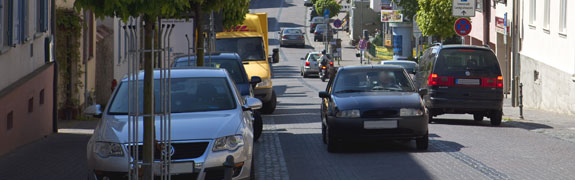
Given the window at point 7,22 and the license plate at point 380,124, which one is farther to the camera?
the window at point 7,22

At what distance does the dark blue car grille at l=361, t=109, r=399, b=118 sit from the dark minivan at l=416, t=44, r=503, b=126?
6164mm

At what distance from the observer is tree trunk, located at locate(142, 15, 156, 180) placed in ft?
29.0

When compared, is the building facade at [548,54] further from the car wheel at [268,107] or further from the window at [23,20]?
the window at [23,20]

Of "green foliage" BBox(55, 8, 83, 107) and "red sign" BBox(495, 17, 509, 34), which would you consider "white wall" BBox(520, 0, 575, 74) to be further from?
"green foliage" BBox(55, 8, 83, 107)

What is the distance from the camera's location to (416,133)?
14977 millimetres

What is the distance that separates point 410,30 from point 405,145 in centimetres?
6196

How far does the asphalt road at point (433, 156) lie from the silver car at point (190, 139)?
5.80ft

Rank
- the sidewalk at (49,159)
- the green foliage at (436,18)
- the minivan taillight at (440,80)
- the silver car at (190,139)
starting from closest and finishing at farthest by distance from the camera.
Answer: the silver car at (190,139)
the sidewalk at (49,159)
the minivan taillight at (440,80)
the green foliage at (436,18)

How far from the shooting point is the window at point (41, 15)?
65.5ft

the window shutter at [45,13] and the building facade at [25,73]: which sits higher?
the window shutter at [45,13]

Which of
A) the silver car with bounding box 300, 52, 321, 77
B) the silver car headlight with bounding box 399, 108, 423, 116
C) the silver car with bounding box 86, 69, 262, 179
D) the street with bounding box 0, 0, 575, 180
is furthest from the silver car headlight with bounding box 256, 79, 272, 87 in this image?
the silver car with bounding box 300, 52, 321, 77

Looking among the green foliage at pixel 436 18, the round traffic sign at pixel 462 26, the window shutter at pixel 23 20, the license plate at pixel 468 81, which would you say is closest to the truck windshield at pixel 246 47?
the round traffic sign at pixel 462 26

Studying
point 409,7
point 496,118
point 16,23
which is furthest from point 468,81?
point 409,7

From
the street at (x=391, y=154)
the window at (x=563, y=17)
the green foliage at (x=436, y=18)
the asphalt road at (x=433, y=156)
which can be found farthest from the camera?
the green foliage at (x=436, y=18)
